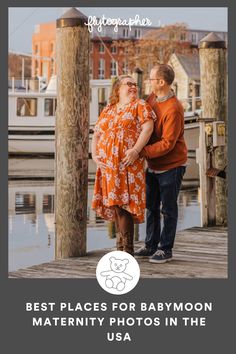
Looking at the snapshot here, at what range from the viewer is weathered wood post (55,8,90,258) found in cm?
652

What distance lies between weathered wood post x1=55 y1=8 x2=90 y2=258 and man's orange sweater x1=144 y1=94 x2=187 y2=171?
0.61m

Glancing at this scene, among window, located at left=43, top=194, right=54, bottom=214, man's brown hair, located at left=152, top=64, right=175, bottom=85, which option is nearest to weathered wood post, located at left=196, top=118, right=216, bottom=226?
man's brown hair, located at left=152, top=64, right=175, bottom=85

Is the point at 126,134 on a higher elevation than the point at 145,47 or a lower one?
lower

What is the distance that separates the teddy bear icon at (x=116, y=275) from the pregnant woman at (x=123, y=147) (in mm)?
572

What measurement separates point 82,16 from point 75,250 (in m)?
1.67

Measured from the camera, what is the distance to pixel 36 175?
23.6 meters

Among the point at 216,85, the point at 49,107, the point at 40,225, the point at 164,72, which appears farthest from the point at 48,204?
the point at 49,107

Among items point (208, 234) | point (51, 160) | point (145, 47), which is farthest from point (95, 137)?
A: point (145, 47)

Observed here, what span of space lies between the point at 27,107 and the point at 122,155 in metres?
24.8

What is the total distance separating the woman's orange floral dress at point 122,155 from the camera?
591 centimetres

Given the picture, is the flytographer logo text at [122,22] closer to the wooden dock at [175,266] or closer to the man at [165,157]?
the man at [165,157]

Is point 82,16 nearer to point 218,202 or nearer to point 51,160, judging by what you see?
point 218,202
